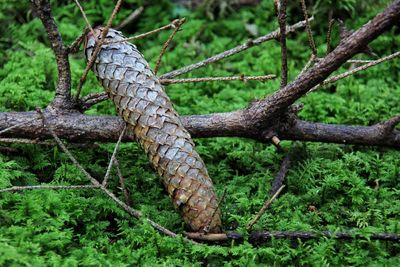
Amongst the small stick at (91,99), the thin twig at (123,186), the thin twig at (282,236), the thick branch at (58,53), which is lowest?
the thin twig at (282,236)

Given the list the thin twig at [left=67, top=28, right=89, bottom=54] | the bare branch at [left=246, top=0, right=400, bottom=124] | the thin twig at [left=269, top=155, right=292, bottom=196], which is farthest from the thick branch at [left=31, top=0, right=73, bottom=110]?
the thin twig at [left=269, top=155, right=292, bottom=196]

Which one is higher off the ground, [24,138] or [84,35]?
[84,35]

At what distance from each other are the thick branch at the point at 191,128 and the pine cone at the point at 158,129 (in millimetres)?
242

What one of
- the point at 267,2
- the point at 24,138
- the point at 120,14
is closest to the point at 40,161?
the point at 24,138

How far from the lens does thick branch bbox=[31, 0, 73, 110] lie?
123 inches

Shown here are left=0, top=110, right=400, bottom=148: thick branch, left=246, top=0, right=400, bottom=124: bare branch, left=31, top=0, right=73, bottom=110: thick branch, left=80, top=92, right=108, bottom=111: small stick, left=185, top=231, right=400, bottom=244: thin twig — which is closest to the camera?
left=246, top=0, right=400, bottom=124: bare branch

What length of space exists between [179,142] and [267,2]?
127 inches

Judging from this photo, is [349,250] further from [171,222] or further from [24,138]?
[24,138]

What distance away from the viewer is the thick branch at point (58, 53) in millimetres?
3133

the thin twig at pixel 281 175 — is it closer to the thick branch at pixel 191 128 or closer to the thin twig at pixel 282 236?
the thick branch at pixel 191 128

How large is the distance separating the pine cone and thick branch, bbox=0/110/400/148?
0.80 feet

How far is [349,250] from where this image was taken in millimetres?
2727

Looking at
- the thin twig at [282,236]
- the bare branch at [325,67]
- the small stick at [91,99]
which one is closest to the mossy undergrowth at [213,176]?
the thin twig at [282,236]

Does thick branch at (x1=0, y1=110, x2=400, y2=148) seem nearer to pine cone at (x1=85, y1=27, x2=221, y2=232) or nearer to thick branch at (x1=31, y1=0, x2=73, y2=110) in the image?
thick branch at (x1=31, y1=0, x2=73, y2=110)
